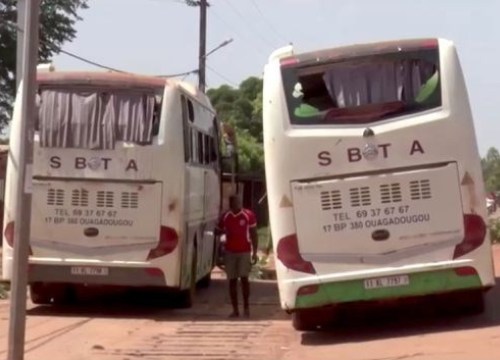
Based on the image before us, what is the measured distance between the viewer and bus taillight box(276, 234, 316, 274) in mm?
13945

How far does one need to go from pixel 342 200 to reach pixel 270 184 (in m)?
0.86

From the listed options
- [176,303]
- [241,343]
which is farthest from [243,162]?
[241,343]

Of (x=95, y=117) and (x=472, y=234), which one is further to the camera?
(x=95, y=117)

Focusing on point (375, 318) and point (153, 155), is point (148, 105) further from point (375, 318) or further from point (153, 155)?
point (375, 318)

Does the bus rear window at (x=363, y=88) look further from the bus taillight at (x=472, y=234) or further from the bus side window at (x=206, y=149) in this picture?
the bus side window at (x=206, y=149)

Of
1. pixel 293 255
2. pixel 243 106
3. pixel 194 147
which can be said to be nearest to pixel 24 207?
pixel 293 255

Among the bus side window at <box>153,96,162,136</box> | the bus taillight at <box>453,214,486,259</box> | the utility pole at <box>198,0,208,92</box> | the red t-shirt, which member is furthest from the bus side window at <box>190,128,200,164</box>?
the utility pole at <box>198,0,208,92</box>

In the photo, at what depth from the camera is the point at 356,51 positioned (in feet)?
47.0

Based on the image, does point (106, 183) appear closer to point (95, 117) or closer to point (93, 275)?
point (95, 117)

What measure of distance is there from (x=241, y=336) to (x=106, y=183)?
3277 millimetres

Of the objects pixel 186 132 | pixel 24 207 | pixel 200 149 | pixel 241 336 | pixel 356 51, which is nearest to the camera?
pixel 24 207

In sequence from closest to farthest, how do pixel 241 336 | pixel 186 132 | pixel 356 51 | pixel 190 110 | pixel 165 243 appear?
pixel 356 51
pixel 241 336
pixel 165 243
pixel 186 132
pixel 190 110

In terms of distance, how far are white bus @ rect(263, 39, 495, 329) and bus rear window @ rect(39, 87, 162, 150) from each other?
3.22 meters

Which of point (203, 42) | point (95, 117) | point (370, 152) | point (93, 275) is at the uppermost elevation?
point (203, 42)
